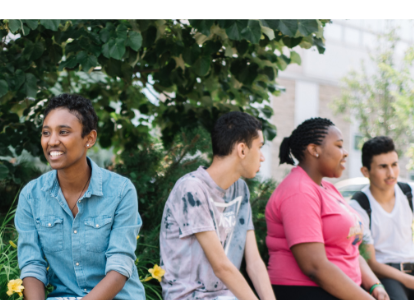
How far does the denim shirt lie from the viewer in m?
2.05

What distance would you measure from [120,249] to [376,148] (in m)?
2.39

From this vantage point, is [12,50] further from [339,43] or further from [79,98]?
[339,43]

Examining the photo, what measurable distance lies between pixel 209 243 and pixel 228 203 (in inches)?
12.6

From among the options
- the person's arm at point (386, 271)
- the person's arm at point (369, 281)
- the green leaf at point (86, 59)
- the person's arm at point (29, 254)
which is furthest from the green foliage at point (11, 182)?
the person's arm at point (386, 271)

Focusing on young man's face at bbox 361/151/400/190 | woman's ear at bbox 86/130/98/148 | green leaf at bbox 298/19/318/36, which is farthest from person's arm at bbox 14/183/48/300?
young man's face at bbox 361/151/400/190

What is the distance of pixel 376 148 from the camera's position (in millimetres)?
3609

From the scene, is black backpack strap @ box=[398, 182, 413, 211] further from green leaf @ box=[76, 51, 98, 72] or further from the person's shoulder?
the person's shoulder

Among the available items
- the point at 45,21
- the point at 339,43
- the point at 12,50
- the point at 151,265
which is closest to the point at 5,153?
the point at 12,50


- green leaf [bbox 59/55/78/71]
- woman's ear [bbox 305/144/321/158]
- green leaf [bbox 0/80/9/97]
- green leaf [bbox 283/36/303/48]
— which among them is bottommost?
woman's ear [bbox 305/144/321/158]

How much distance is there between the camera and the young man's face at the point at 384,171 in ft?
11.6

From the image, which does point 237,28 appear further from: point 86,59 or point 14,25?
point 14,25

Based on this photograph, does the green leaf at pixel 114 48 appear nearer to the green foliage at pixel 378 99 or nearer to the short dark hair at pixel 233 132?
the short dark hair at pixel 233 132

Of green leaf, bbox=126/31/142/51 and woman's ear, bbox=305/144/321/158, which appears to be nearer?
Result: green leaf, bbox=126/31/142/51

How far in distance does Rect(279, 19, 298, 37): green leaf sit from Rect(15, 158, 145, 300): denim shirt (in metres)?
1.38
